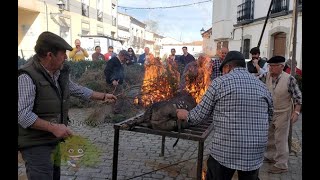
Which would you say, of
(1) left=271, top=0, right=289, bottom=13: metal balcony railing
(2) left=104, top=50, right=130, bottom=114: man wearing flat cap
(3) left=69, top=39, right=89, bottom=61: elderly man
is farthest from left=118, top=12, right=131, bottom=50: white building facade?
(2) left=104, top=50, right=130, bottom=114: man wearing flat cap

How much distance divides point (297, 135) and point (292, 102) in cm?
281

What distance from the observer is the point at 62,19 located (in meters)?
20.4

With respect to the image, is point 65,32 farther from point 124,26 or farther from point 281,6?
point 124,26

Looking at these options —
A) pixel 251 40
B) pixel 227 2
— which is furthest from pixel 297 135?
pixel 227 2

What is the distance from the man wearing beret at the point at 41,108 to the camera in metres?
2.69

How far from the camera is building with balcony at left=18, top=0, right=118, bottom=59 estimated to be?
18.0m

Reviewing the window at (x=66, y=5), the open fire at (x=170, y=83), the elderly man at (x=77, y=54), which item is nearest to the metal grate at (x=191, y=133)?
the open fire at (x=170, y=83)

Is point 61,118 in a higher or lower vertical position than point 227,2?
lower

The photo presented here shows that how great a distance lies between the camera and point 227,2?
2269 centimetres

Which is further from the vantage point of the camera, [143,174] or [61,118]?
[143,174]

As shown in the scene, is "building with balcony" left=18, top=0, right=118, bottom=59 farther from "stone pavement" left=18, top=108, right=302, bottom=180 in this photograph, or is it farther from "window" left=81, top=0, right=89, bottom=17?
"stone pavement" left=18, top=108, right=302, bottom=180

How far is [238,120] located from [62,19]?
19568 millimetres
